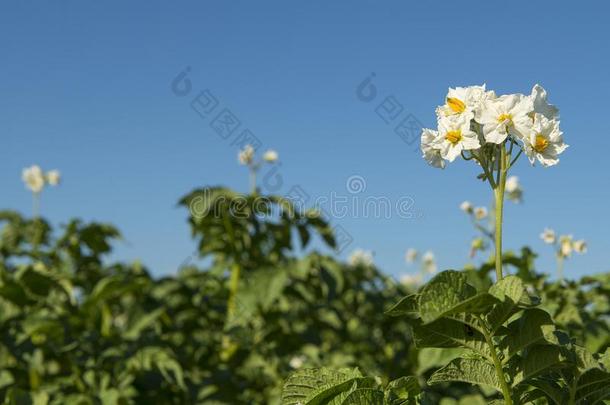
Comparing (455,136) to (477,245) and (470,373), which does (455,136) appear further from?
(477,245)

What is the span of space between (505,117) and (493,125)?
0.03 m

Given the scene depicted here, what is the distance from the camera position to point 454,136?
164 cm

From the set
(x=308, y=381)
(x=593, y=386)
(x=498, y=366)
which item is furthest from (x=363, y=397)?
(x=593, y=386)

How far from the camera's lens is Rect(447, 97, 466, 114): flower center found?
5.42ft

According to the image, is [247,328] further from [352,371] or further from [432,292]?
[432,292]

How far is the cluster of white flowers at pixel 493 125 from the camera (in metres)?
1.58

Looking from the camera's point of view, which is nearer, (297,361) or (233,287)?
(233,287)

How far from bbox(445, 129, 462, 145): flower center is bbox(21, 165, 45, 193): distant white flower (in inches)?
192

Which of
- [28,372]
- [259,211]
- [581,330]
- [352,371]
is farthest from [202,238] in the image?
[352,371]

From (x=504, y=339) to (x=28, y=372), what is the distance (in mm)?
2809

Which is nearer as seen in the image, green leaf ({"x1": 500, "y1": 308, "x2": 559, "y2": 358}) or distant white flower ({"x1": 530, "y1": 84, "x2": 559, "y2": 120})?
green leaf ({"x1": 500, "y1": 308, "x2": 559, "y2": 358})

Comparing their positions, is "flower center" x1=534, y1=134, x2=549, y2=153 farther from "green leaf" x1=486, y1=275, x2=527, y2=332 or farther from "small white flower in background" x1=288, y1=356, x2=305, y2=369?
"small white flower in background" x1=288, y1=356, x2=305, y2=369

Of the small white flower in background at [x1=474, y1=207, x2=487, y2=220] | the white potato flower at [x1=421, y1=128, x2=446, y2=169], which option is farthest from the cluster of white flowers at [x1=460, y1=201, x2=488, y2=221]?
the white potato flower at [x1=421, y1=128, x2=446, y2=169]

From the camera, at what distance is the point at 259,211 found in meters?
3.90
